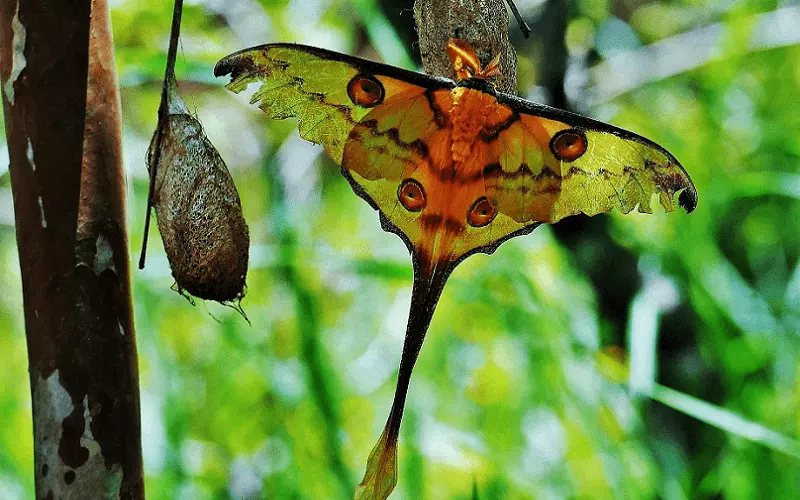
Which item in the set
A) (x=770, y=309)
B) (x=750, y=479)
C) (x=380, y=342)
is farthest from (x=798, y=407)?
(x=380, y=342)

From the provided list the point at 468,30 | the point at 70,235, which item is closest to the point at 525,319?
the point at 468,30

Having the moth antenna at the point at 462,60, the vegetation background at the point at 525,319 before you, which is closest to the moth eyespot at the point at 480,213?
the moth antenna at the point at 462,60

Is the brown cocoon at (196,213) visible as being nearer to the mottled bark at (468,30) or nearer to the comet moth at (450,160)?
the comet moth at (450,160)

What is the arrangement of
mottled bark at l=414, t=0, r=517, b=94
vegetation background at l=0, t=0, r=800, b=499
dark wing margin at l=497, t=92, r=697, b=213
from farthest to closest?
vegetation background at l=0, t=0, r=800, b=499
mottled bark at l=414, t=0, r=517, b=94
dark wing margin at l=497, t=92, r=697, b=213

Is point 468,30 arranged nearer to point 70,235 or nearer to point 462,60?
point 462,60

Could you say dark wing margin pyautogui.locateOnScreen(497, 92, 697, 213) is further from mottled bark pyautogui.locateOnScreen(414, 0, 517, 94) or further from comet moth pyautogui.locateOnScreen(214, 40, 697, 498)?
mottled bark pyautogui.locateOnScreen(414, 0, 517, 94)

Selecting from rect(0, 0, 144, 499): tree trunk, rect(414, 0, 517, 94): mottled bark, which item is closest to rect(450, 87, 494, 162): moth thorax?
rect(414, 0, 517, 94): mottled bark
